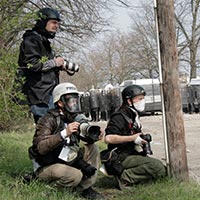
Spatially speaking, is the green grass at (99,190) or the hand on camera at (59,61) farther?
the hand on camera at (59,61)

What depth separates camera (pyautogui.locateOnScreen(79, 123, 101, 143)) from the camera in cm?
464

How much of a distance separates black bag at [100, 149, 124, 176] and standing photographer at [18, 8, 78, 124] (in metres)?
0.91

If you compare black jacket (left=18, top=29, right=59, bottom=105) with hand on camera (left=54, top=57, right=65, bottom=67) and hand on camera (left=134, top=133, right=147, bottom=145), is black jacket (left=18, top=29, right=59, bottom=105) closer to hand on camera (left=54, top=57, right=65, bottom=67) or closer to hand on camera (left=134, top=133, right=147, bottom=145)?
hand on camera (left=54, top=57, right=65, bottom=67)

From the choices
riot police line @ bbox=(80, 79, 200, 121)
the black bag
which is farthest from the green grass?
riot police line @ bbox=(80, 79, 200, 121)

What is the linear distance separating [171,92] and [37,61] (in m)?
1.68

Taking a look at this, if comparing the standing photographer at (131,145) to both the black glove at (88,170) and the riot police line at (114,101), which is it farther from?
the riot police line at (114,101)

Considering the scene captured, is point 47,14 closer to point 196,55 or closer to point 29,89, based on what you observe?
point 29,89

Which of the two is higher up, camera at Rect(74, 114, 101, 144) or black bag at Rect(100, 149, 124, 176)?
camera at Rect(74, 114, 101, 144)

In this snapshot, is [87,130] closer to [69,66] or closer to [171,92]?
[69,66]

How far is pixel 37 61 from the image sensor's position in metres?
5.15

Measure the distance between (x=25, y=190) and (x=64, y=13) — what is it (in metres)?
10.3

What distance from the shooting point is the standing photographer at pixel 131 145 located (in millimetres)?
5383

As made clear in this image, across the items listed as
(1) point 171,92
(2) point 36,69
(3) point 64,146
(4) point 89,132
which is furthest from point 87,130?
(1) point 171,92

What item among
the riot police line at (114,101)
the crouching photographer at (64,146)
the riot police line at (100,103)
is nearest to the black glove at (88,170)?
the crouching photographer at (64,146)
